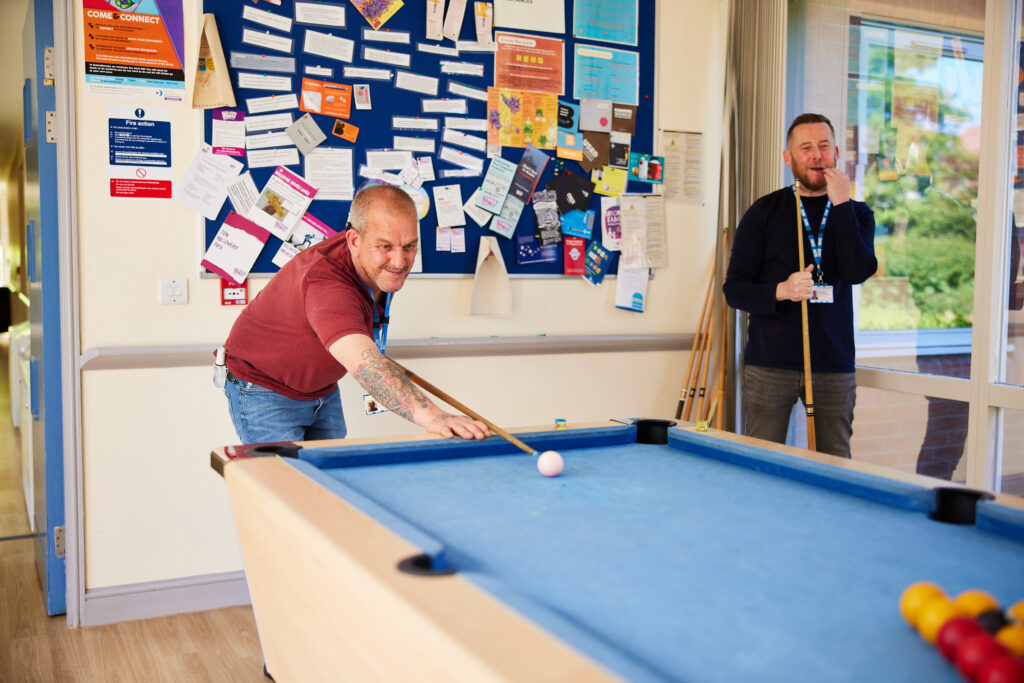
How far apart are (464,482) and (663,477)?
41 cm

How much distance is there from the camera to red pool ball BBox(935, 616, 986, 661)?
2.90 feet

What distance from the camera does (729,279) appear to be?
3246 mm

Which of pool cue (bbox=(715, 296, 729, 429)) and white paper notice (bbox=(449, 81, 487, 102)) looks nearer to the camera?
white paper notice (bbox=(449, 81, 487, 102))

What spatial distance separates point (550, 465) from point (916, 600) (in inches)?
33.7

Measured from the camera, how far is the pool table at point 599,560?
0.93 meters

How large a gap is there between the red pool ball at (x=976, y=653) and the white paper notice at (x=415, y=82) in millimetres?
2923

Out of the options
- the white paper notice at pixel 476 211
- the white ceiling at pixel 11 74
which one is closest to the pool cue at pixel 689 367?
the white paper notice at pixel 476 211

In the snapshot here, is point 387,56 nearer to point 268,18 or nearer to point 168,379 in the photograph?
point 268,18

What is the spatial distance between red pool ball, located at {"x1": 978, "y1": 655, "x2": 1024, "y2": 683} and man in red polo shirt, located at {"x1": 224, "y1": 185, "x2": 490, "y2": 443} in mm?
1302

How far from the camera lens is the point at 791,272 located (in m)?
3.11

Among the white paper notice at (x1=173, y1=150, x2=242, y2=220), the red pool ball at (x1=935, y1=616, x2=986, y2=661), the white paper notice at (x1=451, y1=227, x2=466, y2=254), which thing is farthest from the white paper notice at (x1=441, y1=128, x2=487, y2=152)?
the red pool ball at (x1=935, y1=616, x2=986, y2=661)

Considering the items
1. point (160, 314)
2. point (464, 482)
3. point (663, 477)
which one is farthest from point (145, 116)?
point (663, 477)

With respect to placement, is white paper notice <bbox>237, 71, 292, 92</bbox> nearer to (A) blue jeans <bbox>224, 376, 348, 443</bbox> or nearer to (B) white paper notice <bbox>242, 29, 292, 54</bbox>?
(B) white paper notice <bbox>242, 29, 292, 54</bbox>

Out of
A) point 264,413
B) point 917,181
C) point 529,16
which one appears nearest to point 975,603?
point 264,413
